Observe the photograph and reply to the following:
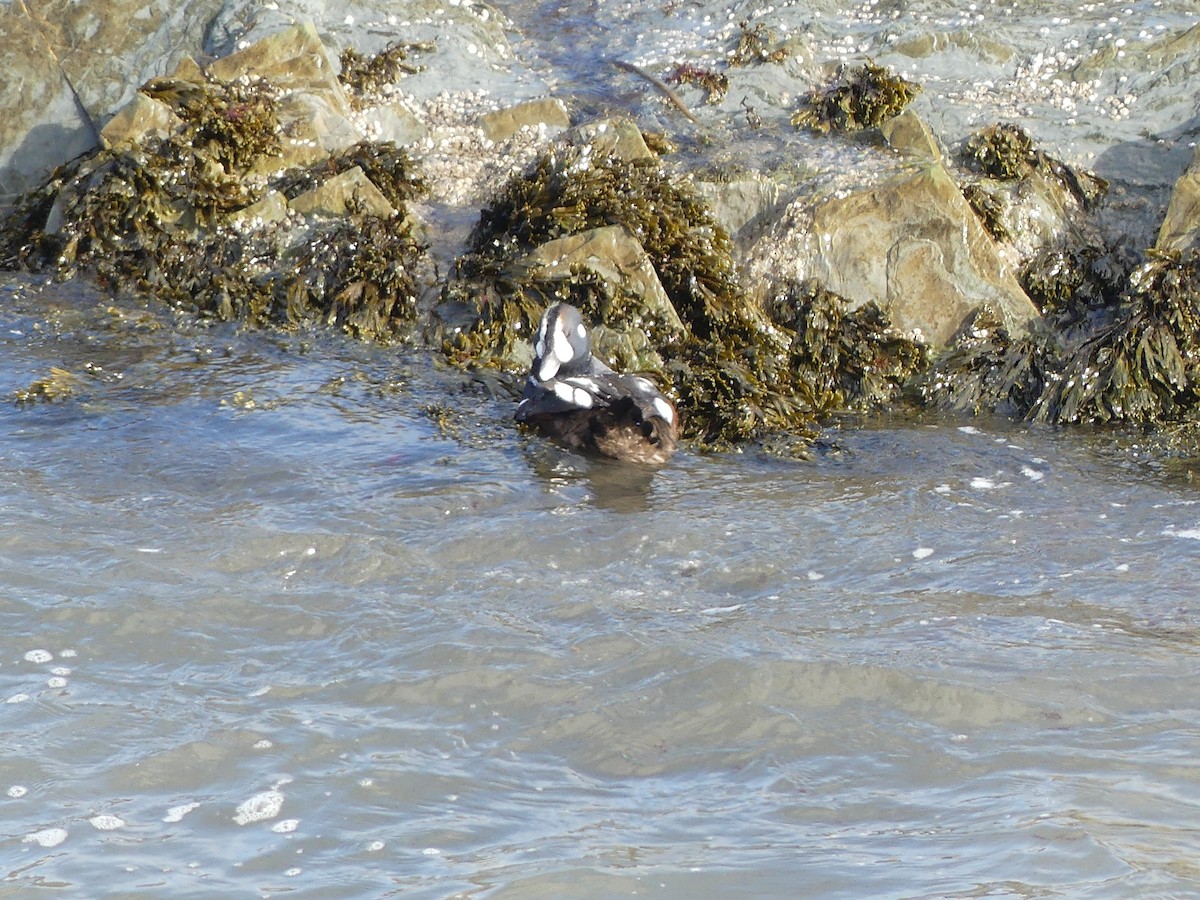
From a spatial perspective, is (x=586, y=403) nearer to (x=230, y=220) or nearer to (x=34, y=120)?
(x=230, y=220)

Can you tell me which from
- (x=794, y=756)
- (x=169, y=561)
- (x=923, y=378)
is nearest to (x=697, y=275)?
(x=923, y=378)

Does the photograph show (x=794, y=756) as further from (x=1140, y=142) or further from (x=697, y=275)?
(x=1140, y=142)

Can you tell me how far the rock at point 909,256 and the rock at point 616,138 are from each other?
1.31 meters

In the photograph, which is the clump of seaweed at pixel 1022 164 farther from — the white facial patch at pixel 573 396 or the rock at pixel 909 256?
the white facial patch at pixel 573 396

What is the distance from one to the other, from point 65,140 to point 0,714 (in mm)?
8028

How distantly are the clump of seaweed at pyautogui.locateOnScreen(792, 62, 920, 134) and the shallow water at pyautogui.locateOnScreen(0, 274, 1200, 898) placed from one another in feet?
11.3

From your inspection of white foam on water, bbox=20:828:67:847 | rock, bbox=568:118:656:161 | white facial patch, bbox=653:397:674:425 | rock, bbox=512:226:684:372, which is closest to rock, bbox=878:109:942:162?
rock, bbox=568:118:656:161

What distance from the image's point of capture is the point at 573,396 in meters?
7.37

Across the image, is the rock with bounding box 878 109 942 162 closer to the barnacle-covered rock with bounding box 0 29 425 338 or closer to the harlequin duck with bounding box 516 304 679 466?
the harlequin duck with bounding box 516 304 679 466

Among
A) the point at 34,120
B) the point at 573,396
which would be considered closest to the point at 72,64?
the point at 34,120

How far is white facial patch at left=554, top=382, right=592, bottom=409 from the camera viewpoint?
7.34m

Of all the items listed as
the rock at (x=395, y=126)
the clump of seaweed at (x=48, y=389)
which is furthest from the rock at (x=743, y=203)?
the clump of seaweed at (x=48, y=389)

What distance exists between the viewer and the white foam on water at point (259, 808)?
12.2 ft

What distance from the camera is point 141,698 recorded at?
4.39m
